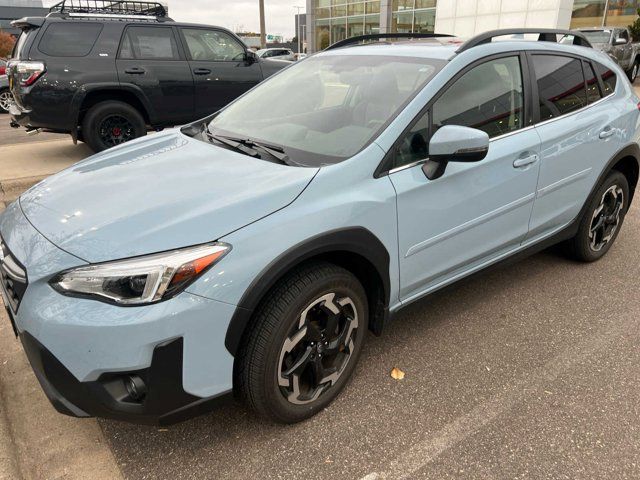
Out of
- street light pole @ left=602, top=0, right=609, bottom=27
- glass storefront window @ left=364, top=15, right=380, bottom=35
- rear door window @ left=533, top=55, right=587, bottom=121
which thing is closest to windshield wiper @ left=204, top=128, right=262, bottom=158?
rear door window @ left=533, top=55, right=587, bottom=121

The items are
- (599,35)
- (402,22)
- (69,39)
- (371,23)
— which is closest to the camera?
(69,39)

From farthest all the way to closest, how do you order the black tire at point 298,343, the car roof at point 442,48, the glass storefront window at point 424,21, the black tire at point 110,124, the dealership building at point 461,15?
the glass storefront window at point 424,21 → the dealership building at point 461,15 → the black tire at point 110,124 → the car roof at point 442,48 → the black tire at point 298,343

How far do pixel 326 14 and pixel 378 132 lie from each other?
33.0 metres

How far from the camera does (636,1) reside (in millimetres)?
21719

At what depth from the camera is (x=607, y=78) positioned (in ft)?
12.2

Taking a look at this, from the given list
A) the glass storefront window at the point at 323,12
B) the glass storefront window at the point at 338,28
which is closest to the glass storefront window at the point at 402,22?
the glass storefront window at the point at 338,28

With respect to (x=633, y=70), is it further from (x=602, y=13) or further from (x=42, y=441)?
(x=42, y=441)

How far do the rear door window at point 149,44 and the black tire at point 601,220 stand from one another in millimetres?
5859

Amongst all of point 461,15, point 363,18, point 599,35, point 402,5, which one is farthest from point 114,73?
point 363,18

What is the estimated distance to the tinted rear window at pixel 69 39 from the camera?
649 cm

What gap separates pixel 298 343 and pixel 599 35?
720 inches

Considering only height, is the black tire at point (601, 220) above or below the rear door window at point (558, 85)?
below

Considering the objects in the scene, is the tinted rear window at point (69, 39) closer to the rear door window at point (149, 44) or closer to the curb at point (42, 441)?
the rear door window at point (149, 44)

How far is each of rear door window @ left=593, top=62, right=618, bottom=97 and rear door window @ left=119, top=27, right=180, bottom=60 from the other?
558 cm
